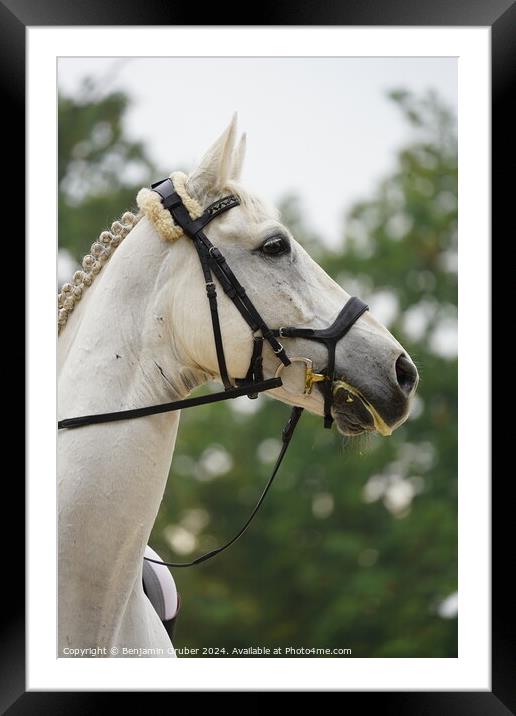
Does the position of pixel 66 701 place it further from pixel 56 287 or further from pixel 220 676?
pixel 56 287

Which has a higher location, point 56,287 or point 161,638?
point 56,287

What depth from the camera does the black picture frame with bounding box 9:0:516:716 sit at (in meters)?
4.04

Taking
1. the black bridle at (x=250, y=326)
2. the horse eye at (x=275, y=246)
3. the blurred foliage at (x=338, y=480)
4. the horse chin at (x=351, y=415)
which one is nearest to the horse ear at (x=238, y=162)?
the black bridle at (x=250, y=326)

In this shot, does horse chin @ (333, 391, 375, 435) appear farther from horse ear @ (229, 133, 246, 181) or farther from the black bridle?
horse ear @ (229, 133, 246, 181)

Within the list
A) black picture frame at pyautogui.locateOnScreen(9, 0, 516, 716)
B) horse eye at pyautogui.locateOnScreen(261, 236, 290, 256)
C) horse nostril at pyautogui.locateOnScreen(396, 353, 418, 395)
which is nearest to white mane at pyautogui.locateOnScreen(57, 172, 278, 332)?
horse eye at pyautogui.locateOnScreen(261, 236, 290, 256)

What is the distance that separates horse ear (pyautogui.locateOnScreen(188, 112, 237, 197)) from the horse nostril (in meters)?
1.09

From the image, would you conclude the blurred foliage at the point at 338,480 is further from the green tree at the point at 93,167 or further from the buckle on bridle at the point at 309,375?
the buckle on bridle at the point at 309,375

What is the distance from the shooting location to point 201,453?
56.9 feet

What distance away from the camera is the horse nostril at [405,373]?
380 cm

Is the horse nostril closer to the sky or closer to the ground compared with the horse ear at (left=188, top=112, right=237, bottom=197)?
closer to the ground

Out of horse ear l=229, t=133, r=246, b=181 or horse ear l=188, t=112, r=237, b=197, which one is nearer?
horse ear l=188, t=112, r=237, b=197

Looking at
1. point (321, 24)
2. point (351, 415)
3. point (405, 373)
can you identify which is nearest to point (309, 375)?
point (351, 415)

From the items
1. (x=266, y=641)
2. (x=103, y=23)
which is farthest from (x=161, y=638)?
(x=266, y=641)

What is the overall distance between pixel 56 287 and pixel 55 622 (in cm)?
148
